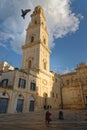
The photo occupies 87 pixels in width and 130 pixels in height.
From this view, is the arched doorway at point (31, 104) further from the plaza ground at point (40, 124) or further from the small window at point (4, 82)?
the plaza ground at point (40, 124)

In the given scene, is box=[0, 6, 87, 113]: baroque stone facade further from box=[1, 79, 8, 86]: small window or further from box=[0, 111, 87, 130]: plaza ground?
box=[0, 111, 87, 130]: plaza ground

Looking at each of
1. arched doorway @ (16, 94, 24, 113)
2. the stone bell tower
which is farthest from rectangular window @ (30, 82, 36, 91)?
the stone bell tower

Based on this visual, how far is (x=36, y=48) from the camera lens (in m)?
38.8

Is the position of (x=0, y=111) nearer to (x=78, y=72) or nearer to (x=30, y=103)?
(x=30, y=103)

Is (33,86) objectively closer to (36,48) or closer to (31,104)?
(31,104)

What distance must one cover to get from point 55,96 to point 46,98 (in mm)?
5326

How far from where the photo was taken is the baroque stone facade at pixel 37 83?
89.4 ft

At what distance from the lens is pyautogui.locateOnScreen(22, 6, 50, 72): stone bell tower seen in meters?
37.3

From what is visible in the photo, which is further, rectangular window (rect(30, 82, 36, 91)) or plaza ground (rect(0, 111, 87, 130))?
rectangular window (rect(30, 82, 36, 91))

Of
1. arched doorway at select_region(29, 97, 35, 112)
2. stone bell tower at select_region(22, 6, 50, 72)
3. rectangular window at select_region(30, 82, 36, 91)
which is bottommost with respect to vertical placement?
arched doorway at select_region(29, 97, 35, 112)

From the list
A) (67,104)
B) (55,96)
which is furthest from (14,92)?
(67,104)

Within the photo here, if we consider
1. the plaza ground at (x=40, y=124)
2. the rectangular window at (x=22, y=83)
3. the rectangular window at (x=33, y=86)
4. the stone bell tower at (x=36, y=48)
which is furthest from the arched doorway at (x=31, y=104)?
the plaza ground at (x=40, y=124)

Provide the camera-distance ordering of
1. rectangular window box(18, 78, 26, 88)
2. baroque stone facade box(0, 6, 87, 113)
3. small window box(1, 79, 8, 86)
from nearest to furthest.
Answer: baroque stone facade box(0, 6, 87, 113) < small window box(1, 79, 8, 86) < rectangular window box(18, 78, 26, 88)

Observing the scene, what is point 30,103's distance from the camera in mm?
30125
